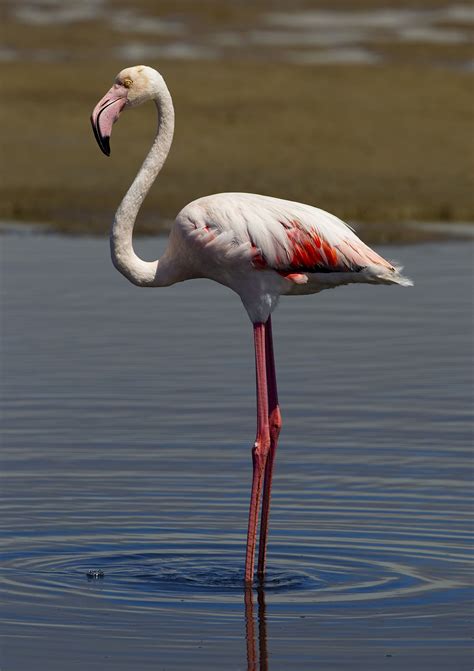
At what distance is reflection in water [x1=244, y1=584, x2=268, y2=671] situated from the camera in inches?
236

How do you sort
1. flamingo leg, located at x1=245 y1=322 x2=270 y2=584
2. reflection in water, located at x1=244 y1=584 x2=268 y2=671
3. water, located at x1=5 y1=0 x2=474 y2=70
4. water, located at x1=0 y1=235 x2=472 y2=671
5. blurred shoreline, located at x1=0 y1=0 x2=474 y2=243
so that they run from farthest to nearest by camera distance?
water, located at x1=5 y1=0 x2=474 y2=70 → blurred shoreline, located at x1=0 y1=0 x2=474 y2=243 → flamingo leg, located at x1=245 y1=322 x2=270 y2=584 → water, located at x1=0 y1=235 x2=472 y2=671 → reflection in water, located at x1=244 y1=584 x2=268 y2=671

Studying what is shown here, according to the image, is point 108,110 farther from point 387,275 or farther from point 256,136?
point 256,136

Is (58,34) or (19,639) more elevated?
(58,34)

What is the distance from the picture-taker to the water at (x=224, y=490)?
6.32m

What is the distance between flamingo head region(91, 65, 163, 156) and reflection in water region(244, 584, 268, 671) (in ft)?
6.89

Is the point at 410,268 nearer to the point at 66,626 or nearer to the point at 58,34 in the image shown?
the point at 66,626

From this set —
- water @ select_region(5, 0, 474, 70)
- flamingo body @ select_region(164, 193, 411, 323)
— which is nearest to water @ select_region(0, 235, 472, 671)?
flamingo body @ select_region(164, 193, 411, 323)

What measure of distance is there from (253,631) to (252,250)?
1775 millimetres

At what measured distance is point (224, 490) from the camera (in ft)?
28.1

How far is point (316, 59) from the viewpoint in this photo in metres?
44.2

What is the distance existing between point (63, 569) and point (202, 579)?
24.3 inches

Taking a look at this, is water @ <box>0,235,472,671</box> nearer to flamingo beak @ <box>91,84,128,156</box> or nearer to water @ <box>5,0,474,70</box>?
flamingo beak @ <box>91,84,128,156</box>

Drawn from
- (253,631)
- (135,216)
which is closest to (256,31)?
(135,216)

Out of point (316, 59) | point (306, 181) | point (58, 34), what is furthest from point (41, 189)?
point (58, 34)
